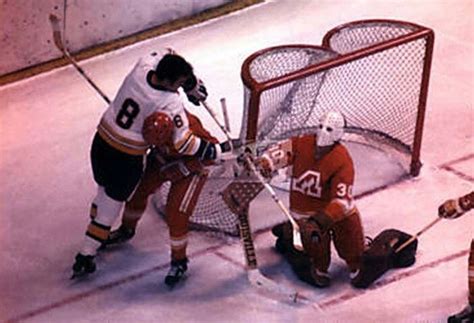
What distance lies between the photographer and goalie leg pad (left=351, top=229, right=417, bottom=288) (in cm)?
642

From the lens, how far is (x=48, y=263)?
6805 mm

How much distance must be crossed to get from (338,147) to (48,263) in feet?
5.23

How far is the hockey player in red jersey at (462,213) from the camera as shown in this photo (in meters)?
5.93

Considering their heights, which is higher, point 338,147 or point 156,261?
point 338,147

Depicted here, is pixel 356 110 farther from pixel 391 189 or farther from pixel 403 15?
pixel 403 15

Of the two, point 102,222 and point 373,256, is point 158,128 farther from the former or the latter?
point 373,256

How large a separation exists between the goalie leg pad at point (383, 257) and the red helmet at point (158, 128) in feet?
3.59

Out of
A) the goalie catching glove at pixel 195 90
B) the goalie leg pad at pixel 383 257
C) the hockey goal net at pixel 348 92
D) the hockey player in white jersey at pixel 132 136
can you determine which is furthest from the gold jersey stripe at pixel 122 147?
the goalie leg pad at pixel 383 257

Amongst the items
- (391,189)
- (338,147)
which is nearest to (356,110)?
(391,189)

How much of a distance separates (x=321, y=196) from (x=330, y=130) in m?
0.32

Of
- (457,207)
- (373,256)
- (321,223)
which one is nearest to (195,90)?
(321,223)

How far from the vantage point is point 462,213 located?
19.7 ft

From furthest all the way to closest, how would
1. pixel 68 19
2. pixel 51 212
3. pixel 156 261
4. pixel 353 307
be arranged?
pixel 68 19
pixel 51 212
pixel 156 261
pixel 353 307

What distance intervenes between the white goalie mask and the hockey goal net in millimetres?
439
